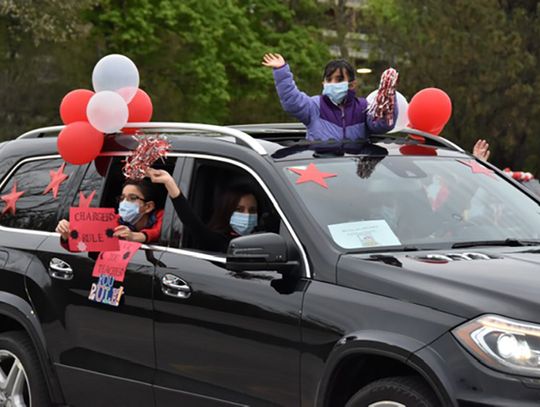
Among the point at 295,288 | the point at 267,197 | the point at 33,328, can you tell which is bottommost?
the point at 33,328

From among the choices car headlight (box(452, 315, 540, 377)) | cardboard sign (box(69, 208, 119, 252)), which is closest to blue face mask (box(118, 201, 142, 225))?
cardboard sign (box(69, 208, 119, 252))

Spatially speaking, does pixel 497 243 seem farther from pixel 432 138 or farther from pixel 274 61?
Result: pixel 274 61

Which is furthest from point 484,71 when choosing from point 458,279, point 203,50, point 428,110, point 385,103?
point 458,279

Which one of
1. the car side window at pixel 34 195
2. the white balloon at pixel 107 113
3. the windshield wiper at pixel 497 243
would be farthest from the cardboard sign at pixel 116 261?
the windshield wiper at pixel 497 243

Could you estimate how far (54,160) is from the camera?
7621 mm

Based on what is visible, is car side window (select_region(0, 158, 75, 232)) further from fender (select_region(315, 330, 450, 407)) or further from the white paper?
fender (select_region(315, 330, 450, 407))

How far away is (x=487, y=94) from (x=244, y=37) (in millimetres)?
9429

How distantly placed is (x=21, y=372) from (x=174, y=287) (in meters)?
1.70

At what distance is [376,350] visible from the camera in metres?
5.08

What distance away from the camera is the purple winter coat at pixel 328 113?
24.0ft

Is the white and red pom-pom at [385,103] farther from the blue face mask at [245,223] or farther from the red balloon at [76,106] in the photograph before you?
the red balloon at [76,106]

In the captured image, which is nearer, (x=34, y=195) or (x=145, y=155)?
(x=145, y=155)

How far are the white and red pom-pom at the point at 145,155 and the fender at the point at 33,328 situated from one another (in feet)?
Answer: 3.83

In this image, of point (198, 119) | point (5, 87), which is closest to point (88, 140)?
point (5, 87)
